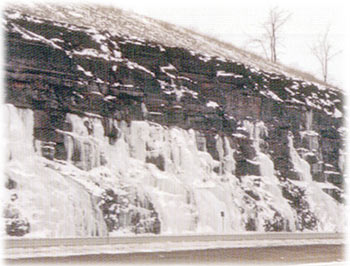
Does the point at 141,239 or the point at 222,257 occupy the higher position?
the point at 141,239

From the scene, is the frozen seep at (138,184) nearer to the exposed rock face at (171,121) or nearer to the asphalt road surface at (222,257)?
the exposed rock face at (171,121)

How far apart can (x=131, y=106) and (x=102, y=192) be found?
3291 mm

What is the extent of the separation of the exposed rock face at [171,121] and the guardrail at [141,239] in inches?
26.0

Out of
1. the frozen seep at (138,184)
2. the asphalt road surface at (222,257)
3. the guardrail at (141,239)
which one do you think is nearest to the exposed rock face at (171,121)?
the frozen seep at (138,184)

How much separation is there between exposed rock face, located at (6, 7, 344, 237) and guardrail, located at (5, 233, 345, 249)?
0.66 metres

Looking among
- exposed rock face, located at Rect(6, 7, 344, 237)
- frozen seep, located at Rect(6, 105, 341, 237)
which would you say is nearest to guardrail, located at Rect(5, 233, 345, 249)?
frozen seep, located at Rect(6, 105, 341, 237)

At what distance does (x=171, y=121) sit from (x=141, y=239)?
4.73m

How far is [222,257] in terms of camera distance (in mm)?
14570

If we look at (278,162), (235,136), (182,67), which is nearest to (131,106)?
(182,67)

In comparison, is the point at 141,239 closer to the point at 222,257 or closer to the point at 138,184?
the point at 138,184

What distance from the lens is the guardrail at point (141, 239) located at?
14.4 metres

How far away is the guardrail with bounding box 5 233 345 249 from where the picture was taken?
568 inches

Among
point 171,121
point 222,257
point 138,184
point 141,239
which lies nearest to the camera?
point 222,257

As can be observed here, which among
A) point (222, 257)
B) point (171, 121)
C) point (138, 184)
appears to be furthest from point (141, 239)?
point (171, 121)
